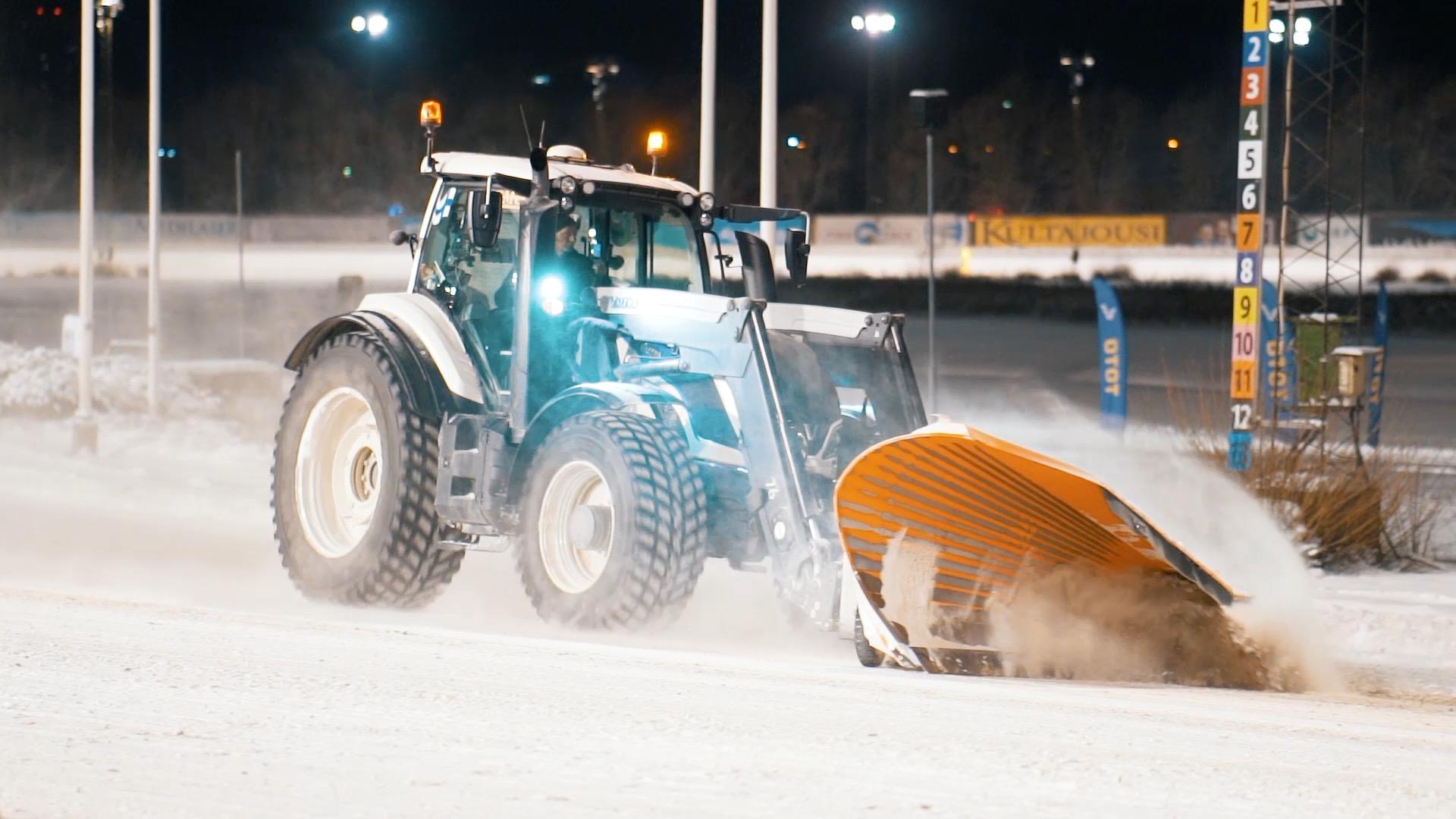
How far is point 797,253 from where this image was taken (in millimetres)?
8852

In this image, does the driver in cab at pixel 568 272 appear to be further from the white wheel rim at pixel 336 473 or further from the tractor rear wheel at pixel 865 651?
the tractor rear wheel at pixel 865 651

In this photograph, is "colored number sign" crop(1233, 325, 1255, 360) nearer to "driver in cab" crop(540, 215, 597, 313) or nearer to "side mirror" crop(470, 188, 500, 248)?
"driver in cab" crop(540, 215, 597, 313)

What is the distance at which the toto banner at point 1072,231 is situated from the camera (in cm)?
4059

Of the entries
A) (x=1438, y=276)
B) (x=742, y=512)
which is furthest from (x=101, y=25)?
(x=1438, y=276)

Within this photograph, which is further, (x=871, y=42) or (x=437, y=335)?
(x=871, y=42)

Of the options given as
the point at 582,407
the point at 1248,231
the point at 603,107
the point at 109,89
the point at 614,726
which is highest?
the point at 603,107

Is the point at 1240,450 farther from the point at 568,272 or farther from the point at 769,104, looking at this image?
the point at 568,272

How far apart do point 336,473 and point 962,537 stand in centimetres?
380

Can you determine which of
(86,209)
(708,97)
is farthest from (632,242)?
(86,209)

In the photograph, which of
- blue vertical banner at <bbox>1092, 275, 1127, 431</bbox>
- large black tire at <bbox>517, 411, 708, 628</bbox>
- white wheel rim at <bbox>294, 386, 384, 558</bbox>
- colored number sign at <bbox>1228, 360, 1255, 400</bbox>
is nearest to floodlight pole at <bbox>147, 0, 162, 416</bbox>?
blue vertical banner at <bbox>1092, 275, 1127, 431</bbox>

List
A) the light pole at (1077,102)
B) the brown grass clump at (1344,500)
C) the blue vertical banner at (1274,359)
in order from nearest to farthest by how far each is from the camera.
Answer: the brown grass clump at (1344,500) < the blue vertical banner at (1274,359) < the light pole at (1077,102)

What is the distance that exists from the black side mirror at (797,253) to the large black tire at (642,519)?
1501mm

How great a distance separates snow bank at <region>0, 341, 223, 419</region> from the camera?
22016 mm

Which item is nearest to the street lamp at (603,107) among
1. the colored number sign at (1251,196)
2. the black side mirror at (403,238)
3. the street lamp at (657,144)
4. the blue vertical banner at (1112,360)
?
the blue vertical banner at (1112,360)
